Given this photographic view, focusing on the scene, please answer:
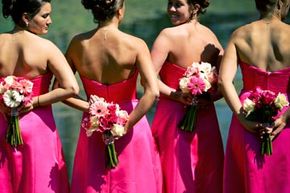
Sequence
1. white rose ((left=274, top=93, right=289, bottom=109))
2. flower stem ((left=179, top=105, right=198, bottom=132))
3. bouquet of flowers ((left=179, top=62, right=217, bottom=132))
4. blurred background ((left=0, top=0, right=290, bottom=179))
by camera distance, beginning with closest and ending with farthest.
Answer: white rose ((left=274, top=93, right=289, bottom=109)) < bouquet of flowers ((left=179, top=62, right=217, bottom=132)) < flower stem ((left=179, top=105, right=198, bottom=132)) < blurred background ((left=0, top=0, right=290, bottom=179))

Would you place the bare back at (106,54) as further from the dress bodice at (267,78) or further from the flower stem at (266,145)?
the flower stem at (266,145)

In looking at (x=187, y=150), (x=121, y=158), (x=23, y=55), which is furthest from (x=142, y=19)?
(x=23, y=55)

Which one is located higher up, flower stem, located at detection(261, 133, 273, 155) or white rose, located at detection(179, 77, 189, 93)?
white rose, located at detection(179, 77, 189, 93)

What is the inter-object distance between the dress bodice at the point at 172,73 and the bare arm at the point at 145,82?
1.46 ft

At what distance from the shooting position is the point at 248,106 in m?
6.57

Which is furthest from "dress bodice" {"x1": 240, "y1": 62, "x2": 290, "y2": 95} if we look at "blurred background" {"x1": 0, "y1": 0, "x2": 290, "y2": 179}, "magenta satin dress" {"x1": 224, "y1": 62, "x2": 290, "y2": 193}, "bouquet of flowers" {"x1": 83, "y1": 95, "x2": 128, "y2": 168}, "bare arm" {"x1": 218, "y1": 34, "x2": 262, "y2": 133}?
"blurred background" {"x1": 0, "y1": 0, "x2": 290, "y2": 179}

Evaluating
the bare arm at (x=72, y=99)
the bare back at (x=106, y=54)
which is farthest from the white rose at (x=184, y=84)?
the bare arm at (x=72, y=99)

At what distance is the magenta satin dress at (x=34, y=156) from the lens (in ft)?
22.1

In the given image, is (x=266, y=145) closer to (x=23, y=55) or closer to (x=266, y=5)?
(x=266, y=5)

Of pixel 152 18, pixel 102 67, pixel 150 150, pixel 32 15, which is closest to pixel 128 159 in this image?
pixel 150 150

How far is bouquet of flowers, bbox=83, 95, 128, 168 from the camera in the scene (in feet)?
21.6

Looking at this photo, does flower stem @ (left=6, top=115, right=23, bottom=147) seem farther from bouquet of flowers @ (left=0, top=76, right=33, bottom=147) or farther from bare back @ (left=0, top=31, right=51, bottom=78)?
bare back @ (left=0, top=31, right=51, bottom=78)

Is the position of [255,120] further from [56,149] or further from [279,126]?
[56,149]

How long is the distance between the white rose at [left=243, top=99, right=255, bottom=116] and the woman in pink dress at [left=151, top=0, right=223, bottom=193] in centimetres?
45
